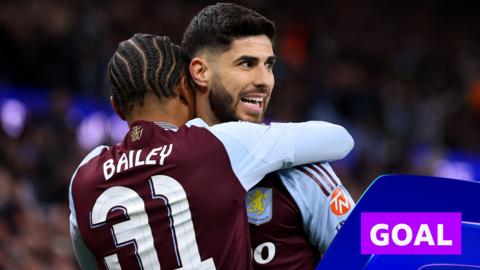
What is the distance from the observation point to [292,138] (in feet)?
10.8

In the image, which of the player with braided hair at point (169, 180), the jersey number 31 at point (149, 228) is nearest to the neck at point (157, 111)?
the player with braided hair at point (169, 180)

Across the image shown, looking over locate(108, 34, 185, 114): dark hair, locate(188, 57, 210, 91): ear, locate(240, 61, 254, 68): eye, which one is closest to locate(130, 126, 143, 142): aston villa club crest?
locate(108, 34, 185, 114): dark hair

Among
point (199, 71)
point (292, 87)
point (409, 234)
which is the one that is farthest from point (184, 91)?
point (292, 87)

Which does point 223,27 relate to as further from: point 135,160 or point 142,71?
point 135,160

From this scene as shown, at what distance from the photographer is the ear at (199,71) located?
138 inches

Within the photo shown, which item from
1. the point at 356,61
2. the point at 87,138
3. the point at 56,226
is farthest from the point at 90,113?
the point at 356,61

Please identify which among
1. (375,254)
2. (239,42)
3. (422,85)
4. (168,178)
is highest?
(422,85)

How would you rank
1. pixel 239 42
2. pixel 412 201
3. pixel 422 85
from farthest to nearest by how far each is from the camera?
pixel 422 85 → pixel 239 42 → pixel 412 201

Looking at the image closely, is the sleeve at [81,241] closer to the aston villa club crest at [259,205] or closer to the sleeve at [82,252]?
the sleeve at [82,252]

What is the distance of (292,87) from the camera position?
36.6ft

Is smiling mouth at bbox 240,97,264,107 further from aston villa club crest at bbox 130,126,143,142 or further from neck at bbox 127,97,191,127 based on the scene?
aston villa club crest at bbox 130,126,143,142

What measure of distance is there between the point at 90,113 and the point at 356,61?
4.15m

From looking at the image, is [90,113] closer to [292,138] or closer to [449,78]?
[449,78]

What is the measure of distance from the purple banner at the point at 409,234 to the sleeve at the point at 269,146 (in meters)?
0.60
